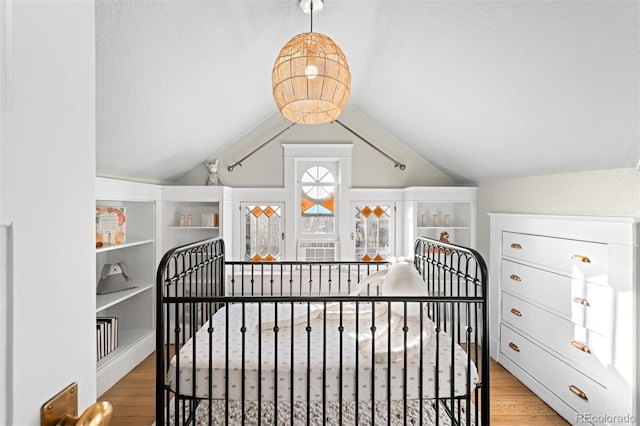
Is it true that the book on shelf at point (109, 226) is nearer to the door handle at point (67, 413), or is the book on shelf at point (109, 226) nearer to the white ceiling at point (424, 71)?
the white ceiling at point (424, 71)

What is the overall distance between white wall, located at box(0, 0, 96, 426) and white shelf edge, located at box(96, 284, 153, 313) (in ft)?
8.21

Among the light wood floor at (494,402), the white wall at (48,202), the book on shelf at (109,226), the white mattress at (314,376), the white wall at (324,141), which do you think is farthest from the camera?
the white wall at (324,141)

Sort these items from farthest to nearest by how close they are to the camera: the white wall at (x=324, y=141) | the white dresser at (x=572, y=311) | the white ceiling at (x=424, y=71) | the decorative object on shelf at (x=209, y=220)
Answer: the white wall at (x=324, y=141) < the decorative object on shelf at (x=209, y=220) < the white dresser at (x=572, y=311) < the white ceiling at (x=424, y=71)

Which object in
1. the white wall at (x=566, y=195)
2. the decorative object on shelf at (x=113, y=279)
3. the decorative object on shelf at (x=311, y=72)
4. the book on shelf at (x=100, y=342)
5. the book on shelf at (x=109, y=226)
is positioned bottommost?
the book on shelf at (x=100, y=342)

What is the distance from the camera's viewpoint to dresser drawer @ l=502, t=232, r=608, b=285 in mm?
2119

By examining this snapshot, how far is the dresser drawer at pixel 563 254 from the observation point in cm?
212

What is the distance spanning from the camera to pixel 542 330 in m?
2.64

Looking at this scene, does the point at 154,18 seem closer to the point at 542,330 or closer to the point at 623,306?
the point at 623,306

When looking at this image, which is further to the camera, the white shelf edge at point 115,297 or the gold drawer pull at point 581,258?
the white shelf edge at point 115,297

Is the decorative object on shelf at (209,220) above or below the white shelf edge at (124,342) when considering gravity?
above

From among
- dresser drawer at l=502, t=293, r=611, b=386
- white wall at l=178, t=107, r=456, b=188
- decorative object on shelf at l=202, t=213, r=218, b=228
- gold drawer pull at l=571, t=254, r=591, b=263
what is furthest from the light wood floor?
white wall at l=178, t=107, r=456, b=188

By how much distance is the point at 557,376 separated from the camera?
8.05ft

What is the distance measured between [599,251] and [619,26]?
1272mm

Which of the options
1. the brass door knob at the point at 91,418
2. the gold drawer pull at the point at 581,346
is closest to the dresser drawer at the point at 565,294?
the gold drawer pull at the point at 581,346
